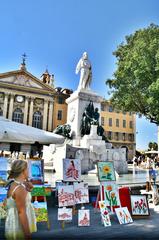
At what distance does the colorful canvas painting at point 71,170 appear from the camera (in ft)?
18.9

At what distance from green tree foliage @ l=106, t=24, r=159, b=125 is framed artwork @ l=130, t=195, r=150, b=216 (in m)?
13.5

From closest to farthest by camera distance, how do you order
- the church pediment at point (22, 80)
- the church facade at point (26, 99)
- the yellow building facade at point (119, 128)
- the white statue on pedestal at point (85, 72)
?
the white statue on pedestal at point (85, 72) < the church facade at point (26, 99) < the church pediment at point (22, 80) < the yellow building facade at point (119, 128)

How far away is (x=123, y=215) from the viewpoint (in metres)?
5.07

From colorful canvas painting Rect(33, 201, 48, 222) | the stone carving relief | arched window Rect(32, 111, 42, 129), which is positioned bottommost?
colorful canvas painting Rect(33, 201, 48, 222)

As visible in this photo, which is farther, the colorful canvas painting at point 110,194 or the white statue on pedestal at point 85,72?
the white statue on pedestal at point 85,72

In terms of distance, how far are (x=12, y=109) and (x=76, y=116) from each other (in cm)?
3778

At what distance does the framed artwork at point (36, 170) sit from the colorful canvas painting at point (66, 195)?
0.51m

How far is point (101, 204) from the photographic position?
16.6 ft

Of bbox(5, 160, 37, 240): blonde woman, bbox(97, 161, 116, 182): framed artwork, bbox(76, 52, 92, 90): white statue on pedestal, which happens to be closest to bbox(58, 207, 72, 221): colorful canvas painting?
bbox(97, 161, 116, 182): framed artwork

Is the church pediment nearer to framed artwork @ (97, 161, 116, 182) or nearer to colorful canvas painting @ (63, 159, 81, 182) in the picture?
colorful canvas painting @ (63, 159, 81, 182)

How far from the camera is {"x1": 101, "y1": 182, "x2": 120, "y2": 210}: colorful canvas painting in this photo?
215 inches

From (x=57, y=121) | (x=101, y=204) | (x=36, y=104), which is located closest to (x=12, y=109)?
(x=36, y=104)

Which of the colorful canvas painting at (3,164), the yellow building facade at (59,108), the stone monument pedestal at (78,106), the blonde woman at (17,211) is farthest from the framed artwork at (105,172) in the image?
the yellow building facade at (59,108)

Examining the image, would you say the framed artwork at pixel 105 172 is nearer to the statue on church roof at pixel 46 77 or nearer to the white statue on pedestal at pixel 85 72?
the white statue on pedestal at pixel 85 72
